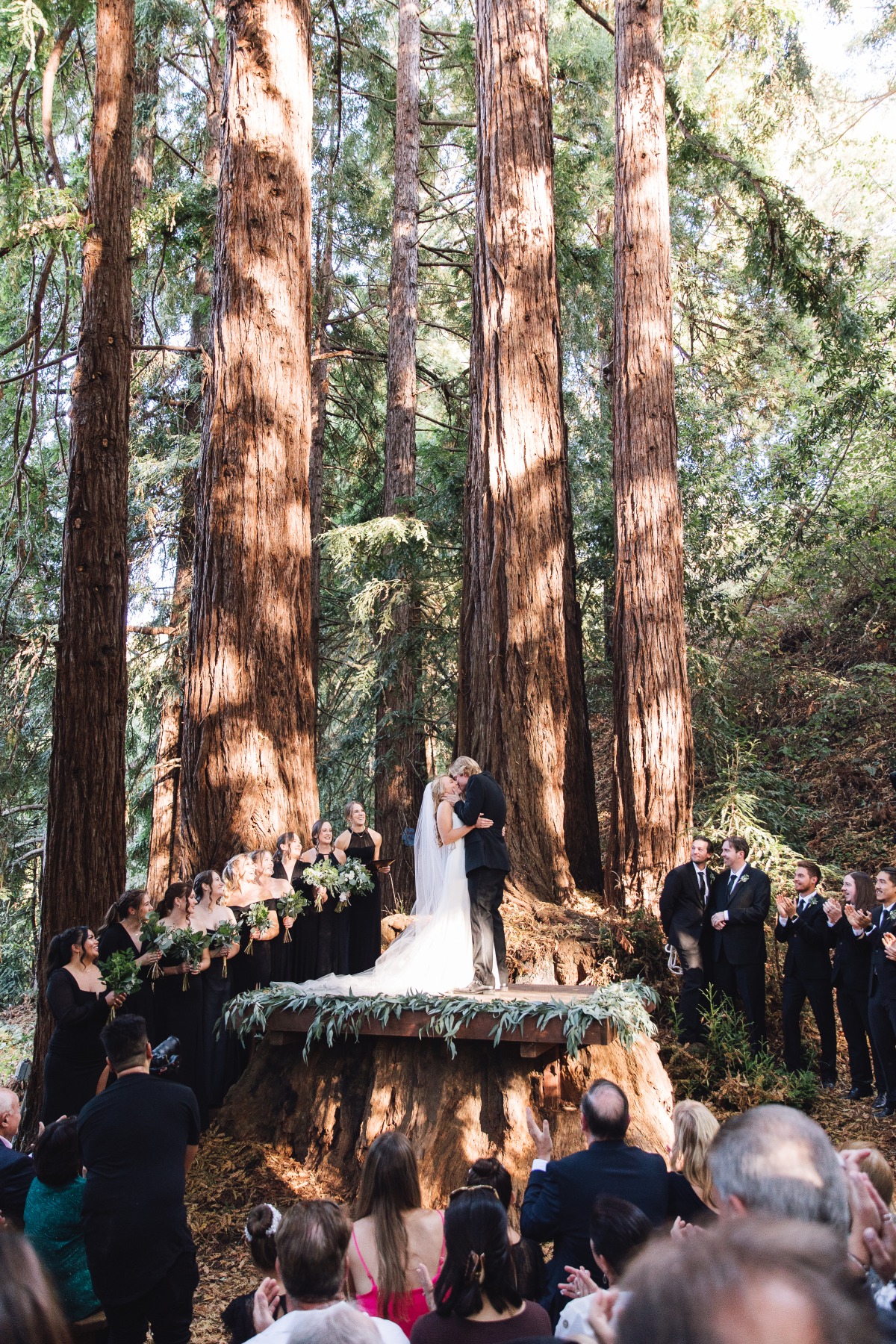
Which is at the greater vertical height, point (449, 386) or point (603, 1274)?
point (449, 386)

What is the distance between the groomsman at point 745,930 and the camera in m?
9.15

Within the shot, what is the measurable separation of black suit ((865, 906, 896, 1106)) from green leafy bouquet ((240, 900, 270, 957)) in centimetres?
468

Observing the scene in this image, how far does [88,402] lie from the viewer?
9.62 meters

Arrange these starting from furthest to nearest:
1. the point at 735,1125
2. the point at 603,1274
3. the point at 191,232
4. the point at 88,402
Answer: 1. the point at 191,232
2. the point at 88,402
3. the point at 603,1274
4. the point at 735,1125

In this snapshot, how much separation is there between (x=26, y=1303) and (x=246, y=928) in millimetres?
6835

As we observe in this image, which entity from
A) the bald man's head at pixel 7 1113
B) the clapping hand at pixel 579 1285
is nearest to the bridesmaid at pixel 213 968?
the bald man's head at pixel 7 1113

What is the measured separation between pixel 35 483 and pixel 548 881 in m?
6.87

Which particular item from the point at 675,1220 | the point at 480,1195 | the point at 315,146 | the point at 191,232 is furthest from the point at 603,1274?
the point at 315,146

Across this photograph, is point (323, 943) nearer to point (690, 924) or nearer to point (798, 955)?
point (690, 924)

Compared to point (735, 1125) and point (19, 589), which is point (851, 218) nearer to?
point (19, 589)

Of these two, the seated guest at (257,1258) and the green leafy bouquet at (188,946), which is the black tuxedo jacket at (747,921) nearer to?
the green leafy bouquet at (188,946)

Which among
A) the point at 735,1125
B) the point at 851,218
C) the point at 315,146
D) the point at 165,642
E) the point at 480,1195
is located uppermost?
the point at 851,218

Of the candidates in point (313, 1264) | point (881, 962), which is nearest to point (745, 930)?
point (881, 962)

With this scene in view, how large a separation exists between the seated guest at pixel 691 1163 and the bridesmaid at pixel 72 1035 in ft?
12.4
